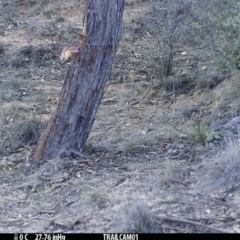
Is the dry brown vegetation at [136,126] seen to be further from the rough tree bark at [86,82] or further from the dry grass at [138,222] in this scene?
the rough tree bark at [86,82]

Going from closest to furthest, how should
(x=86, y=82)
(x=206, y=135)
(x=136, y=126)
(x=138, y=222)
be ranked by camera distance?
(x=138, y=222) → (x=206, y=135) → (x=86, y=82) → (x=136, y=126)

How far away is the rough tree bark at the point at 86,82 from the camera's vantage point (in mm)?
7164

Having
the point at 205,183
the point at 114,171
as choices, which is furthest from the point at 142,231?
the point at 114,171

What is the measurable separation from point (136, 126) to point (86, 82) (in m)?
2.01

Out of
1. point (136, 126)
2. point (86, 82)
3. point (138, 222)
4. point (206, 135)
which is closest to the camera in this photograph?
point (138, 222)

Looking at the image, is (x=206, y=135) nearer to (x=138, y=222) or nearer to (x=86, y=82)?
(x=86, y=82)

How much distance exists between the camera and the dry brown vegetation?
5828 mm

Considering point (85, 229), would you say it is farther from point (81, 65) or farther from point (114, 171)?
point (81, 65)

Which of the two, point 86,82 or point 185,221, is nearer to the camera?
point 185,221

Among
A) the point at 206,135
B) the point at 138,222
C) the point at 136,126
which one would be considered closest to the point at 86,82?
the point at 206,135

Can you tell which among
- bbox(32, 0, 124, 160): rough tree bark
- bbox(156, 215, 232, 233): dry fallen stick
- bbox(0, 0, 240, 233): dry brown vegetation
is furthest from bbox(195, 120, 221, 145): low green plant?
bbox(156, 215, 232, 233): dry fallen stick

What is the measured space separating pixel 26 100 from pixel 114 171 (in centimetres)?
408

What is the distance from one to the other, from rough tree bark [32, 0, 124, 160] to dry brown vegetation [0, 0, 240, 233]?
0.73 ft

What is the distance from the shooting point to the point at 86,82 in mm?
7289
